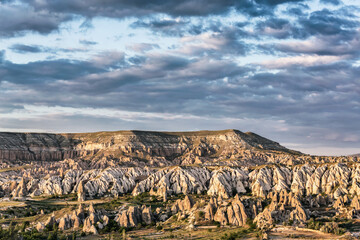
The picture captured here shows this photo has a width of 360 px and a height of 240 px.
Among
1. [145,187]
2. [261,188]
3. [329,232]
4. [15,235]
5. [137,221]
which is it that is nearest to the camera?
[15,235]

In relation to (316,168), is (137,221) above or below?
below

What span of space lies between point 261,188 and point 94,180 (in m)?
67.2

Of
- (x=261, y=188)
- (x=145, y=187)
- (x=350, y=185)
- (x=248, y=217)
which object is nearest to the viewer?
(x=248, y=217)

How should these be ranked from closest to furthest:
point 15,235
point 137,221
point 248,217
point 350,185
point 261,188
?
point 15,235
point 248,217
point 137,221
point 350,185
point 261,188

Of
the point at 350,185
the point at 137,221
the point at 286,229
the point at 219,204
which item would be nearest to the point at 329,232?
the point at 286,229

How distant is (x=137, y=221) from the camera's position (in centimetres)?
10394

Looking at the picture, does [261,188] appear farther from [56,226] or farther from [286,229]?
[56,226]

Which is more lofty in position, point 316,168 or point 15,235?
point 316,168

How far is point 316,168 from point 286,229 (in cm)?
7058

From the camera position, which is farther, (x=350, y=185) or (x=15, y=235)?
(x=350, y=185)

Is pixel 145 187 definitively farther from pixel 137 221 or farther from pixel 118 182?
pixel 137 221

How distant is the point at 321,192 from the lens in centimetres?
13762

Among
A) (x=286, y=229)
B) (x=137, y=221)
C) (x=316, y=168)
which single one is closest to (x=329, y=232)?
(x=286, y=229)

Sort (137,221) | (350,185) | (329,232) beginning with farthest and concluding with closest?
(350,185)
(137,221)
(329,232)
